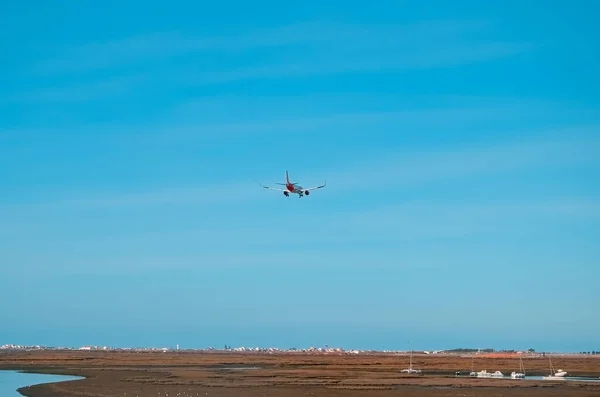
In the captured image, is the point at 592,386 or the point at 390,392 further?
the point at 592,386

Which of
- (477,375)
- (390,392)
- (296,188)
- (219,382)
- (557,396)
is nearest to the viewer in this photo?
(557,396)

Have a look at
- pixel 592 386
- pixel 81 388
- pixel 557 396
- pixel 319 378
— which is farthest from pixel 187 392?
pixel 592 386

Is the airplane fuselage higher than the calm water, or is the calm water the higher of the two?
the airplane fuselage

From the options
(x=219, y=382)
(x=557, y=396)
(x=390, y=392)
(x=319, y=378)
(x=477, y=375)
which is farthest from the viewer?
(x=477, y=375)

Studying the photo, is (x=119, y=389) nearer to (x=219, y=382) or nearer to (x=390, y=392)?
(x=219, y=382)

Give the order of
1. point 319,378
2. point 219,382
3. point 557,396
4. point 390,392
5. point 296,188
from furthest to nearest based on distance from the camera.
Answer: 1. point 319,378
2. point 219,382
3. point 296,188
4. point 390,392
5. point 557,396

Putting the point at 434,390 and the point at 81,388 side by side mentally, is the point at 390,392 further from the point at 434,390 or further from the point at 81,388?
the point at 81,388

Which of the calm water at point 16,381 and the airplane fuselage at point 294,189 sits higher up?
the airplane fuselage at point 294,189

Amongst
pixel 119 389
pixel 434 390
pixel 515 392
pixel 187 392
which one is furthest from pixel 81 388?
pixel 515 392

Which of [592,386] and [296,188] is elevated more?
[296,188]
